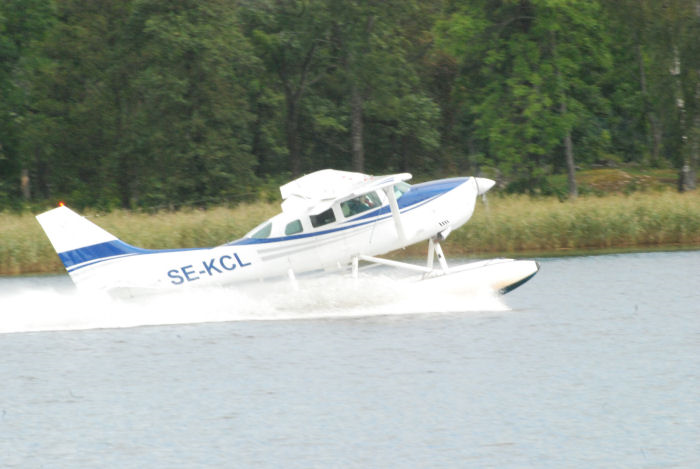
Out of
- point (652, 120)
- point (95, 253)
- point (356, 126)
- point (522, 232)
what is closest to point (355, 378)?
point (95, 253)

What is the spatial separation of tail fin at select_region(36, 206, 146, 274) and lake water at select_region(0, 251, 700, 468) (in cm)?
80

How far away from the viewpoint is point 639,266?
22.2 meters

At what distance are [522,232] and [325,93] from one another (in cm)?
2375

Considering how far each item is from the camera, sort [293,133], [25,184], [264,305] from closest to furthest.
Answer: [264,305], [293,133], [25,184]

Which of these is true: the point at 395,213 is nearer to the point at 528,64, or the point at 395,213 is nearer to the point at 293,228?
the point at 293,228

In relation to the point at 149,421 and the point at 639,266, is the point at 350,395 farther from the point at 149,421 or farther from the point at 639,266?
the point at 639,266

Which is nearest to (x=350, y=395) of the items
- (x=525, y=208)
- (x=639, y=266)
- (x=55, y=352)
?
(x=55, y=352)

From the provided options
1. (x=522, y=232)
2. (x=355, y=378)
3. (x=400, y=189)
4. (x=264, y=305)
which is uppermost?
(x=400, y=189)

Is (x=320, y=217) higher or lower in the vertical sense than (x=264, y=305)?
higher

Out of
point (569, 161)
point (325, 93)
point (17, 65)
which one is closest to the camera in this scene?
point (569, 161)

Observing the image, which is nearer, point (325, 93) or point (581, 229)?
point (581, 229)

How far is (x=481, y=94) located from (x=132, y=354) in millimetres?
24759

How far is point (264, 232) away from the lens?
15859mm

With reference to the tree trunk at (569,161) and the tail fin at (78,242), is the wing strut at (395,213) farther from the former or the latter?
the tree trunk at (569,161)
